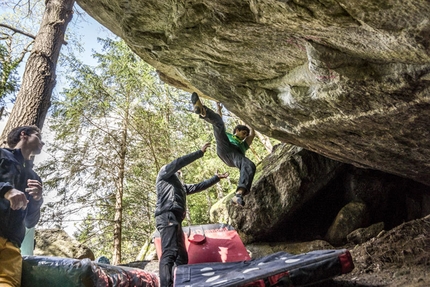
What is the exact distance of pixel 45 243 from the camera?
6488 millimetres

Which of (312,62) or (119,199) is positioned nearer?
(312,62)

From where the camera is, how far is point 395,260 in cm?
428

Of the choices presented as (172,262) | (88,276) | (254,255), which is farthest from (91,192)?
(88,276)

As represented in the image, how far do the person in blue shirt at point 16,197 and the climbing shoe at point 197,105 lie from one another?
2397mm

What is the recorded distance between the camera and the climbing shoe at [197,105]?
5.27 meters

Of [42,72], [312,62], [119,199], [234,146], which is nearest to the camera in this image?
[312,62]

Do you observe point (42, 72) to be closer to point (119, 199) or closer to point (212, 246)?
point (119, 199)

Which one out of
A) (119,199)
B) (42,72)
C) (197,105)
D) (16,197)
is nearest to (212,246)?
(197,105)

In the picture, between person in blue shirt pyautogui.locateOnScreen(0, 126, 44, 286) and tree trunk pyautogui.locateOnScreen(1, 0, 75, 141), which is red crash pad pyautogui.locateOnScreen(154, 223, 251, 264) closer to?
person in blue shirt pyautogui.locateOnScreen(0, 126, 44, 286)

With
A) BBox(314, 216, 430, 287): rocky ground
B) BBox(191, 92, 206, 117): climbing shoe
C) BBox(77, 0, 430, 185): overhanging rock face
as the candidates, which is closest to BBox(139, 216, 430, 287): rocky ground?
BBox(314, 216, 430, 287): rocky ground

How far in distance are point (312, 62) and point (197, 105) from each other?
2413 millimetres

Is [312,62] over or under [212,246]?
over

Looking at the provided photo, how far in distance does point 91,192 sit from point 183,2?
A: 8.58 m

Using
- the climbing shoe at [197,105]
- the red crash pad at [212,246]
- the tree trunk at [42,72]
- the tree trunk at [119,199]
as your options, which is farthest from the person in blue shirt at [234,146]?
the tree trunk at [119,199]
